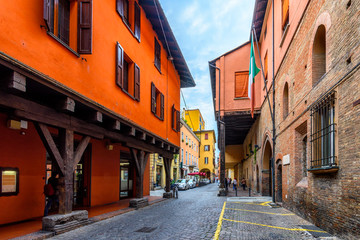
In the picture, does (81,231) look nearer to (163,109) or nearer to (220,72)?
(163,109)

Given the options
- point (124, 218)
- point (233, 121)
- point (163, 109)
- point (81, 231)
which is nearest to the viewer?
point (81, 231)

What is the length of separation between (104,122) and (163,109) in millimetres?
6914

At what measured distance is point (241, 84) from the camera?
20.8 m

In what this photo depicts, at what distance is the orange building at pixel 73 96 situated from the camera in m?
5.72

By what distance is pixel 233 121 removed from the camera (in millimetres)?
22781

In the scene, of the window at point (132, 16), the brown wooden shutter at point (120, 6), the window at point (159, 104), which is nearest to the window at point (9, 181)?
the brown wooden shutter at point (120, 6)

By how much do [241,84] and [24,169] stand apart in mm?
16040

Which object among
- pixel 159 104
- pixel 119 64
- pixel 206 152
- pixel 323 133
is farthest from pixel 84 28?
pixel 206 152

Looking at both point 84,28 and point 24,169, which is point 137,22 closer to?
point 84,28

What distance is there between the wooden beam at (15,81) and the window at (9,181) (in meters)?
3.61

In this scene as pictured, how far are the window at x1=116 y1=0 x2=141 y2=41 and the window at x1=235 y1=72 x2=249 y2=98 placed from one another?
406 inches

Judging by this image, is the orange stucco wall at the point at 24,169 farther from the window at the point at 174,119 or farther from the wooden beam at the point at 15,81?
the window at the point at 174,119

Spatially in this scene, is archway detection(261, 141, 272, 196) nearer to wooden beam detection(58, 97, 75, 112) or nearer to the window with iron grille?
the window with iron grille

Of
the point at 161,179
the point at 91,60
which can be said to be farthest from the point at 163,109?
the point at 161,179
